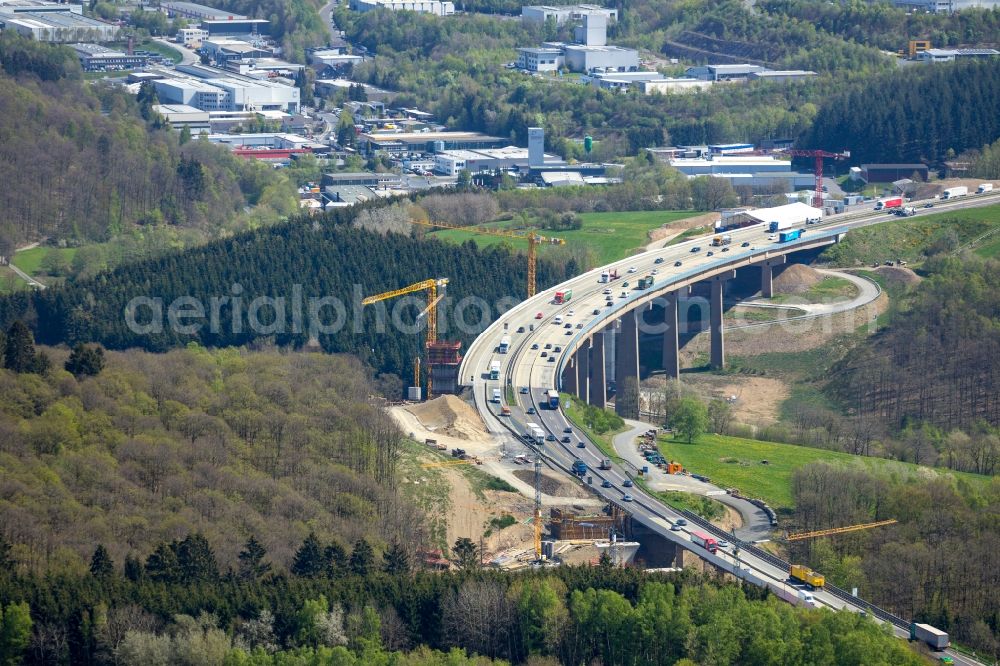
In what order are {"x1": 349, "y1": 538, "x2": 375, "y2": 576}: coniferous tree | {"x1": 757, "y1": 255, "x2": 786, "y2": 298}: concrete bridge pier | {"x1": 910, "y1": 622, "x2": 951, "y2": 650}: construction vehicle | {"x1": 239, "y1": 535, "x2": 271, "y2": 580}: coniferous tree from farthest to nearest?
{"x1": 757, "y1": 255, "x2": 786, "y2": 298}: concrete bridge pier, {"x1": 349, "y1": 538, "x2": 375, "y2": 576}: coniferous tree, {"x1": 239, "y1": 535, "x2": 271, "y2": 580}: coniferous tree, {"x1": 910, "y1": 622, "x2": 951, "y2": 650}: construction vehicle

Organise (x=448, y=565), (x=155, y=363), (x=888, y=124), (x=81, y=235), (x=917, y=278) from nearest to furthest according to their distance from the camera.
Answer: (x=448, y=565), (x=155, y=363), (x=917, y=278), (x=81, y=235), (x=888, y=124)

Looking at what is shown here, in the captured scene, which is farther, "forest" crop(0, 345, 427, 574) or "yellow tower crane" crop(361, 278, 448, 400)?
"yellow tower crane" crop(361, 278, 448, 400)

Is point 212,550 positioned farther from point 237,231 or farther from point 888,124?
point 888,124

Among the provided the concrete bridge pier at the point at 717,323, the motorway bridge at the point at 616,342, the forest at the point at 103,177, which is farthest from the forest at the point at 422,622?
the forest at the point at 103,177

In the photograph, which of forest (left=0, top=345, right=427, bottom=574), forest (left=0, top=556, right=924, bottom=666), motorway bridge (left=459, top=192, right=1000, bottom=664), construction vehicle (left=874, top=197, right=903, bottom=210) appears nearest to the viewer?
forest (left=0, top=556, right=924, bottom=666)

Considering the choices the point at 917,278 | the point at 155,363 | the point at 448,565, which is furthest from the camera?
the point at 917,278

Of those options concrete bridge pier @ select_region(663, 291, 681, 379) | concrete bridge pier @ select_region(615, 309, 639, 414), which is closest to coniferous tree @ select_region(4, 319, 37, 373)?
concrete bridge pier @ select_region(615, 309, 639, 414)

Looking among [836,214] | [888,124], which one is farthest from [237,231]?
[888,124]

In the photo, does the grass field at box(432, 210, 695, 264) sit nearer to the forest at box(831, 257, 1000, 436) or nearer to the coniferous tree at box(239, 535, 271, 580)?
the forest at box(831, 257, 1000, 436)
